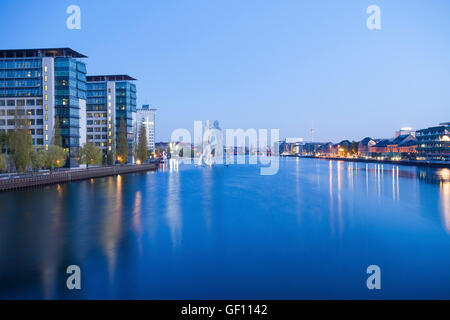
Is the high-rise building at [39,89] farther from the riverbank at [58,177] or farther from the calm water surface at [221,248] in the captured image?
the calm water surface at [221,248]

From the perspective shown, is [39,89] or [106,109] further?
[106,109]

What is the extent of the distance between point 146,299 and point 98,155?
204 ft

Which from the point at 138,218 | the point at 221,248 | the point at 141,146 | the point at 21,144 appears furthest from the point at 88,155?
the point at 221,248

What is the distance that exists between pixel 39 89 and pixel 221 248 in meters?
63.5

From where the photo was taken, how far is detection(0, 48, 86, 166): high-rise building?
6844 centimetres

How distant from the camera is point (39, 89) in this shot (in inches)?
2712

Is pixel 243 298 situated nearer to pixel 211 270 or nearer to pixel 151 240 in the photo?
pixel 211 270

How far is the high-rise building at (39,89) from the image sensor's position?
225 ft

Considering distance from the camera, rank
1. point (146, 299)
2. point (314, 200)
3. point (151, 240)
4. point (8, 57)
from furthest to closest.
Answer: point (8, 57)
point (314, 200)
point (151, 240)
point (146, 299)

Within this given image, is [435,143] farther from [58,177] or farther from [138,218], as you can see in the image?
[138,218]

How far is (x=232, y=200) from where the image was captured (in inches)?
1615

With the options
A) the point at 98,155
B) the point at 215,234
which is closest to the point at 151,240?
the point at 215,234

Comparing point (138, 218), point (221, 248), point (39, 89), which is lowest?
point (221, 248)

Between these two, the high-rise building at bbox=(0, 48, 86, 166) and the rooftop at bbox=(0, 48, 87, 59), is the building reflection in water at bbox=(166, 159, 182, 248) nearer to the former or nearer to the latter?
the high-rise building at bbox=(0, 48, 86, 166)
